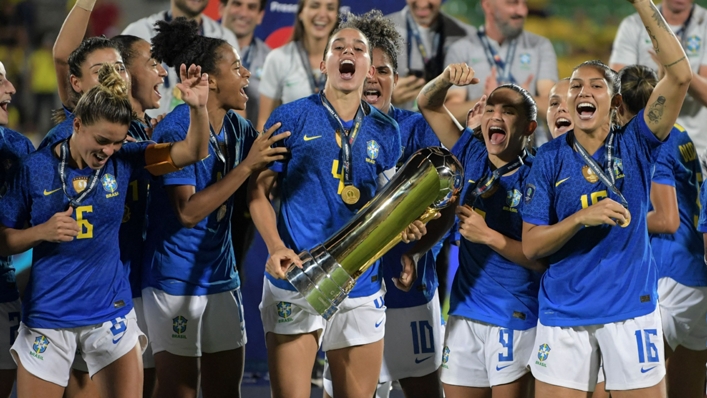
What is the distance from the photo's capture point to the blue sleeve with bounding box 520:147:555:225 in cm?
355

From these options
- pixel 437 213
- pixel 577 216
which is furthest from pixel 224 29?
pixel 577 216

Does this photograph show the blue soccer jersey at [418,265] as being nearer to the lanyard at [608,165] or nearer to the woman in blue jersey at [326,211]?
the woman in blue jersey at [326,211]

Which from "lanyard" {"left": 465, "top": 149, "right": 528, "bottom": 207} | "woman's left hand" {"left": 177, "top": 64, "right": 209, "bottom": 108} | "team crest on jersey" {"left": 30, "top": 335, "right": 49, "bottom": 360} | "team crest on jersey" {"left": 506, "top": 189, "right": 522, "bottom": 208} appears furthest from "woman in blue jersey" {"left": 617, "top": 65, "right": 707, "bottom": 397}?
"team crest on jersey" {"left": 30, "top": 335, "right": 49, "bottom": 360}

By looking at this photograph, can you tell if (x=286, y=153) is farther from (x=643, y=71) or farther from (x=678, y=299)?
(x=678, y=299)

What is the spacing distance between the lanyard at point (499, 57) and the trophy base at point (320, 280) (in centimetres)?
349

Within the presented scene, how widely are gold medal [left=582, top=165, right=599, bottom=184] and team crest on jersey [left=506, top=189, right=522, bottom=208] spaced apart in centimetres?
37

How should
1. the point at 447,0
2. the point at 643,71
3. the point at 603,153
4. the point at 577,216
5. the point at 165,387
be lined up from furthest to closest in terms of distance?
the point at 447,0 < the point at 643,71 < the point at 165,387 < the point at 603,153 < the point at 577,216

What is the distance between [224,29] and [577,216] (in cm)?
400

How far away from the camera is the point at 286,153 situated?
373 centimetres

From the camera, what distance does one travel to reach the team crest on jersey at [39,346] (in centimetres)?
353

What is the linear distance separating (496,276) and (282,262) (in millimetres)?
1054

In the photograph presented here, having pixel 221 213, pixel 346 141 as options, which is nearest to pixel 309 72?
pixel 221 213

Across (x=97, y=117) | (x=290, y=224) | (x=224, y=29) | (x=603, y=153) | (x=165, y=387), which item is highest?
(x=224, y=29)

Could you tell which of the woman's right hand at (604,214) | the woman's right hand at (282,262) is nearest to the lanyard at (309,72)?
the woman's right hand at (282,262)
